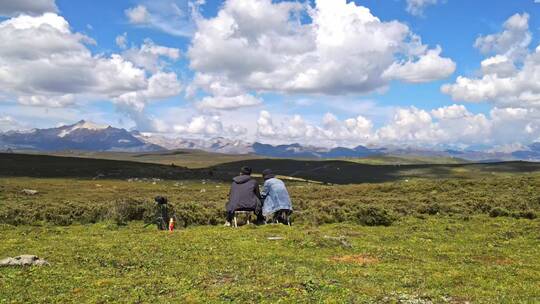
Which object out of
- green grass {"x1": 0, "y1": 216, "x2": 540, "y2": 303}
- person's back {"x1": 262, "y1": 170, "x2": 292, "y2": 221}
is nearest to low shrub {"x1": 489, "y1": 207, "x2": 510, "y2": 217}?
green grass {"x1": 0, "y1": 216, "x2": 540, "y2": 303}

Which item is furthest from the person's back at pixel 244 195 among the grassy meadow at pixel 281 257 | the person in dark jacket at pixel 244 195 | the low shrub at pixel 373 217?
the low shrub at pixel 373 217

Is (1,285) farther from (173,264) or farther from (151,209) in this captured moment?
(151,209)

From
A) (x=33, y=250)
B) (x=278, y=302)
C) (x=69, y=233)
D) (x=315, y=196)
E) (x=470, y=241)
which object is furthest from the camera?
(x=315, y=196)

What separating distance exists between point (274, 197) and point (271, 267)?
36.0 feet

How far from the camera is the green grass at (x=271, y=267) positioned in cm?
1220

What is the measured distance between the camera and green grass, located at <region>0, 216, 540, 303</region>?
12195mm

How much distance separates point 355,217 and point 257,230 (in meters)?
9.80

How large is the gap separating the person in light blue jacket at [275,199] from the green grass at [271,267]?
134cm

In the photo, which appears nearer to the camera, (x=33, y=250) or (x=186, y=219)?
(x=33, y=250)

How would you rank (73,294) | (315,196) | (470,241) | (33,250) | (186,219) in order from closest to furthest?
(73,294) → (33,250) → (470,241) → (186,219) → (315,196)

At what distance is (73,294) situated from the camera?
12289 mm

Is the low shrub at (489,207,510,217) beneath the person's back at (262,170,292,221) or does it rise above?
beneath

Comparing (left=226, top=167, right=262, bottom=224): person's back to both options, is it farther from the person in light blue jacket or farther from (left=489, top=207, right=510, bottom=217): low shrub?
(left=489, top=207, right=510, bottom=217): low shrub

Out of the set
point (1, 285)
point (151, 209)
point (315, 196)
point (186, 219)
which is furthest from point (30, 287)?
point (315, 196)
